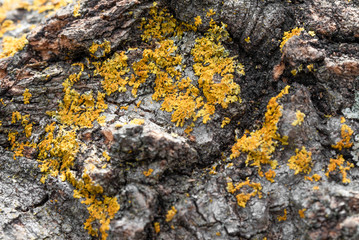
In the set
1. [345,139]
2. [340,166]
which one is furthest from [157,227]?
[345,139]

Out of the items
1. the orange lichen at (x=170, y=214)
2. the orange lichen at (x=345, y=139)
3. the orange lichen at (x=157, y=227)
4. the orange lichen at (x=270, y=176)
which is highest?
the orange lichen at (x=345, y=139)

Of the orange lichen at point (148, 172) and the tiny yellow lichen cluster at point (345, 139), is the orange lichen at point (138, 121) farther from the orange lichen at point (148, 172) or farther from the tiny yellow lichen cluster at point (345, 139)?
the tiny yellow lichen cluster at point (345, 139)

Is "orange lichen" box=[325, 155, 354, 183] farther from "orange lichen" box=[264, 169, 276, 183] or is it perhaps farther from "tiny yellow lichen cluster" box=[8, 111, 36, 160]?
"tiny yellow lichen cluster" box=[8, 111, 36, 160]

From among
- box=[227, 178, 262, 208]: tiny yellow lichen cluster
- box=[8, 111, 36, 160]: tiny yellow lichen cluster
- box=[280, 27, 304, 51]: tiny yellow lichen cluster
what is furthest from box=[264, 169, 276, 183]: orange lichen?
box=[8, 111, 36, 160]: tiny yellow lichen cluster

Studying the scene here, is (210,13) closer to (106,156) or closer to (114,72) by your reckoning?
(114,72)

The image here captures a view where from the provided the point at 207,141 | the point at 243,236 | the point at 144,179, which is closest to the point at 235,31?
the point at 207,141

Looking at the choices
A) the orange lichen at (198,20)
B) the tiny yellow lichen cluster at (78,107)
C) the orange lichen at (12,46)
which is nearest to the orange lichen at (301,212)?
the tiny yellow lichen cluster at (78,107)
